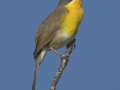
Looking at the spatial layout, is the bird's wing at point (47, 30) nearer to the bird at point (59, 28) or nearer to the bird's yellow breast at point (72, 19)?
the bird at point (59, 28)

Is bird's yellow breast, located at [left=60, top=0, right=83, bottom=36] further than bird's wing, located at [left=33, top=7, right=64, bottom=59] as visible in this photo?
Yes

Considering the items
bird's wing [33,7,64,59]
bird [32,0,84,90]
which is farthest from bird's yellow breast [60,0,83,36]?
bird's wing [33,7,64,59]

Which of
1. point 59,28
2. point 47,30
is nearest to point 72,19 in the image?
point 59,28

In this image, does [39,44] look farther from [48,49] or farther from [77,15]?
[77,15]

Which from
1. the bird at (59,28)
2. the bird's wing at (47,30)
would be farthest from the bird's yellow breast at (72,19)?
the bird's wing at (47,30)

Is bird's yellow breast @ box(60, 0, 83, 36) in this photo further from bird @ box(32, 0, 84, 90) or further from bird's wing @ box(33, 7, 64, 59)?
bird's wing @ box(33, 7, 64, 59)

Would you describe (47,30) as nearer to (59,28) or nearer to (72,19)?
(59,28)

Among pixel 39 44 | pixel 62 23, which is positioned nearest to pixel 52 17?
pixel 62 23
